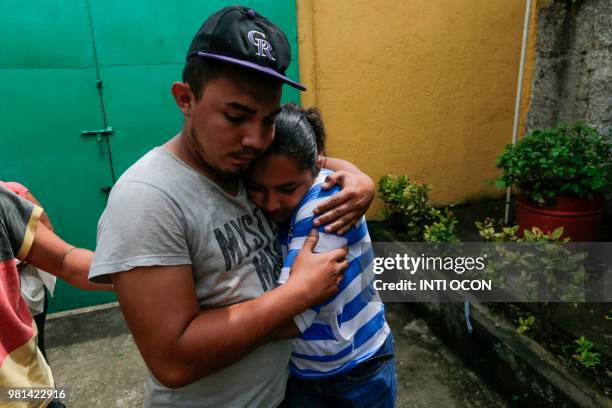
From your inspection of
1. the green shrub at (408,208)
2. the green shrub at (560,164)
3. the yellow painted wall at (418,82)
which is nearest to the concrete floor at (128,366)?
the green shrub at (408,208)

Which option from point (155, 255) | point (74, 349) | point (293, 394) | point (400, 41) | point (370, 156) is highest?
point (400, 41)

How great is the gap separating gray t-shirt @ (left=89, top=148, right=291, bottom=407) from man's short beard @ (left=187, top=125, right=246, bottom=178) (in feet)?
0.17

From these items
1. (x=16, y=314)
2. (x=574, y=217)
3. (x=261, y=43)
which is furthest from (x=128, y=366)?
(x=574, y=217)

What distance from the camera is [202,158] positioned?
1.17 m

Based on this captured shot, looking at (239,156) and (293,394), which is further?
(293,394)

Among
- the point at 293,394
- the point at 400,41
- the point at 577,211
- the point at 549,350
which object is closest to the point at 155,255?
the point at 293,394

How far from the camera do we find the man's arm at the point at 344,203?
131cm

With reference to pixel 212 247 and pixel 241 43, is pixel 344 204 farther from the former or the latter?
pixel 241 43

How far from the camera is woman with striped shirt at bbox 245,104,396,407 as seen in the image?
4.37 ft

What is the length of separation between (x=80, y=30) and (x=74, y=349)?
261 cm

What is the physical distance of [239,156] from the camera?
116cm

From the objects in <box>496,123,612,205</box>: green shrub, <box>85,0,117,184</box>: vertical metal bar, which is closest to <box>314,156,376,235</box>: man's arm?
<box>496,123,612,205</box>: green shrub

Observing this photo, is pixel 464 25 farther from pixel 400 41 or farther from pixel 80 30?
pixel 80 30

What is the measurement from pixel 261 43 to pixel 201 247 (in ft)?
1.80
